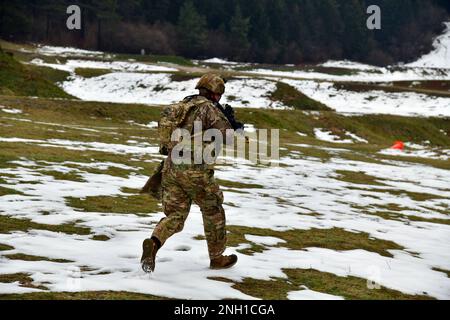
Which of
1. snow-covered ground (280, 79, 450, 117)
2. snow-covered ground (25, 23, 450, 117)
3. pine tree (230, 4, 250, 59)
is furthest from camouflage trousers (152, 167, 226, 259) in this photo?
pine tree (230, 4, 250, 59)

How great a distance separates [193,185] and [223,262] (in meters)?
1.23

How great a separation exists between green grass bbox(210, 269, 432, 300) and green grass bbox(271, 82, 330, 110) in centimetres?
3789

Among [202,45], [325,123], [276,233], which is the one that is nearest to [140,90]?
[325,123]

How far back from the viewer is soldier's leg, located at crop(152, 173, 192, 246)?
21.9 feet

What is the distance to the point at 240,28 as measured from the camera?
106 meters

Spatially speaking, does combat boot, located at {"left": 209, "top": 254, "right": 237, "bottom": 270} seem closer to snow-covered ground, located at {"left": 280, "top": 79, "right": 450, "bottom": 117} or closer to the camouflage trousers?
the camouflage trousers

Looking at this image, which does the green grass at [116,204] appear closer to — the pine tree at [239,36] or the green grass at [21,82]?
the green grass at [21,82]

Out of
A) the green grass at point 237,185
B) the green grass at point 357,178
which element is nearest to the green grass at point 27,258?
the green grass at point 237,185

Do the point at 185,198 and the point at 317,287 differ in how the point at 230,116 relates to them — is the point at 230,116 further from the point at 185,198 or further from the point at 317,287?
the point at 317,287

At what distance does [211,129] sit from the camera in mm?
6809

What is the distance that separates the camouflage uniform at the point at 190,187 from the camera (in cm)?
670

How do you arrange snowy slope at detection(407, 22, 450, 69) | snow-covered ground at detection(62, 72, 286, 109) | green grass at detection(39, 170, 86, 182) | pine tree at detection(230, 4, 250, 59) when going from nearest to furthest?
green grass at detection(39, 170, 86, 182) → snow-covered ground at detection(62, 72, 286, 109) → pine tree at detection(230, 4, 250, 59) → snowy slope at detection(407, 22, 450, 69)

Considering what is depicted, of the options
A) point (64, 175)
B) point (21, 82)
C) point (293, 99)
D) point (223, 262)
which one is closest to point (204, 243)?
point (223, 262)
